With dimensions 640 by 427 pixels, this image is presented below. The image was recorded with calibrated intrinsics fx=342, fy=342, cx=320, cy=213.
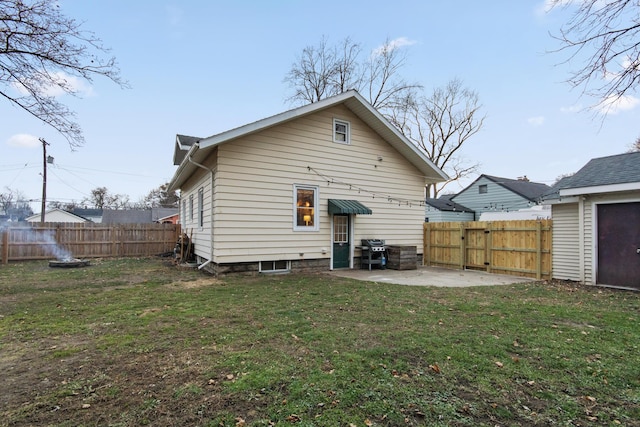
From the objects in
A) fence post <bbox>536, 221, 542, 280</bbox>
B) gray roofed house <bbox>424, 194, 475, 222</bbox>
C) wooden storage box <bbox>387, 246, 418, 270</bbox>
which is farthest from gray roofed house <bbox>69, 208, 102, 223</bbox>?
fence post <bbox>536, 221, 542, 280</bbox>

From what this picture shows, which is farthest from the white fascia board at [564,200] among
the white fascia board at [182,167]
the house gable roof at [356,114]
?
the white fascia board at [182,167]

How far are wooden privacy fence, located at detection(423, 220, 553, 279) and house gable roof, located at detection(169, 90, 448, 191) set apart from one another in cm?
220

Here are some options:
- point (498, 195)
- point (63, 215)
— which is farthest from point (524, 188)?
point (63, 215)

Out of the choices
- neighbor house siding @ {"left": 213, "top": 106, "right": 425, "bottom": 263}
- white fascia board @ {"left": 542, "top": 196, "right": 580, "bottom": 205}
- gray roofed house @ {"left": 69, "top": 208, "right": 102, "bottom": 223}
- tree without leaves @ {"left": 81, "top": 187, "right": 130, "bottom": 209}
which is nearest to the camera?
white fascia board @ {"left": 542, "top": 196, "right": 580, "bottom": 205}

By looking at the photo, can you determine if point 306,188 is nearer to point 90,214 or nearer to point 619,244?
point 619,244

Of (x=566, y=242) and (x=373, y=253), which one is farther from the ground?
(x=566, y=242)

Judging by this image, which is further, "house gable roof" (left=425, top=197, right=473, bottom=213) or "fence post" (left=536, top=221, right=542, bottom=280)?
"house gable roof" (left=425, top=197, right=473, bottom=213)

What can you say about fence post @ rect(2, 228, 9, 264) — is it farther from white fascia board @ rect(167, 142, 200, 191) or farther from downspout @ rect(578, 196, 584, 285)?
downspout @ rect(578, 196, 584, 285)

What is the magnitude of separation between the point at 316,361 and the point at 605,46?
5115 mm

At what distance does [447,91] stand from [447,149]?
15.4 ft

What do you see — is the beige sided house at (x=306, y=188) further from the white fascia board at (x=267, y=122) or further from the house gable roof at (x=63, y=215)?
the house gable roof at (x=63, y=215)

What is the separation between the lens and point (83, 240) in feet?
46.3

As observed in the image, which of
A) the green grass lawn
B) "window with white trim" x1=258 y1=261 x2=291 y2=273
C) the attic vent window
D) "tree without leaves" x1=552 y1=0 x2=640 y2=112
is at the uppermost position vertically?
the attic vent window

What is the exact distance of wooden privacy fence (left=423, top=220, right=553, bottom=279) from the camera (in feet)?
30.5
